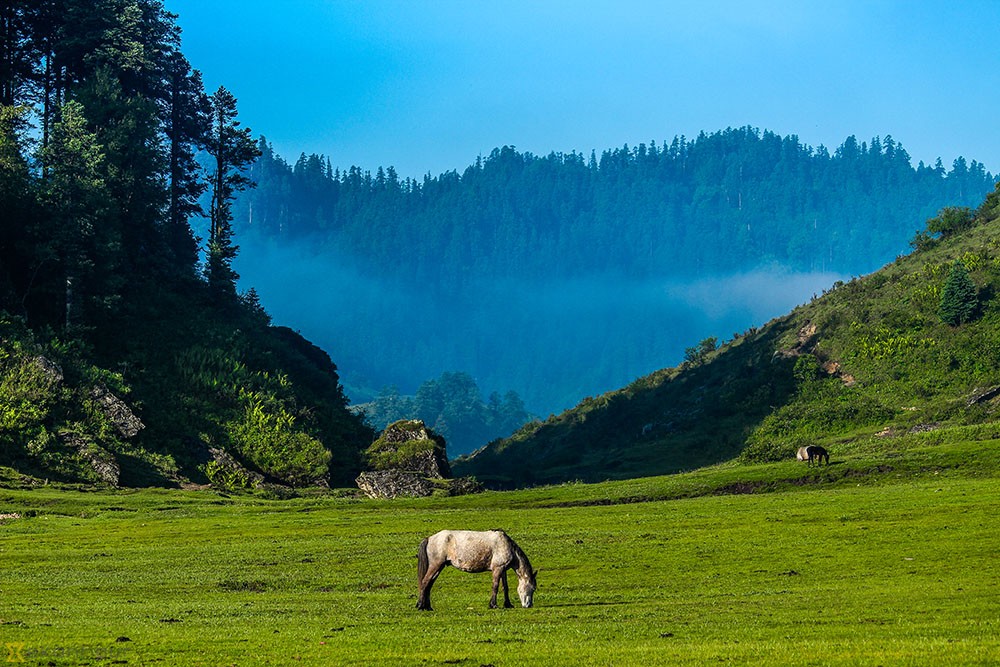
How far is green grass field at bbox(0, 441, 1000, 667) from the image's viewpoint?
1242 inches

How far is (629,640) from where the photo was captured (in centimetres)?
3350

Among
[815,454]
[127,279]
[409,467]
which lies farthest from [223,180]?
[815,454]

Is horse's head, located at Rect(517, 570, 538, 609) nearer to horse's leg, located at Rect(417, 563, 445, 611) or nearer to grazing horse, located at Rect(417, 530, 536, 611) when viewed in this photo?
grazing horse, located at Rect(417, 530, 536, 611)

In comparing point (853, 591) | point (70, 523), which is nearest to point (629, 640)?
point (853, 591)

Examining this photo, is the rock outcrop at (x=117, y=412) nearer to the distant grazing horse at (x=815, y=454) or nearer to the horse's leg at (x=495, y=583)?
the distant grazing horse at (x=815, y=454)

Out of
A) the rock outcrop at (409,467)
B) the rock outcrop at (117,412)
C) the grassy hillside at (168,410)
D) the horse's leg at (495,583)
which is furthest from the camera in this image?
the rock outcrop at (117,412)

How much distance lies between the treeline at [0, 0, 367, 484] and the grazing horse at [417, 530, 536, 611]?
77713 mm

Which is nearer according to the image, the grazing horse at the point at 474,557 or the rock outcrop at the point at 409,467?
the grazing horse at the point at 474,557

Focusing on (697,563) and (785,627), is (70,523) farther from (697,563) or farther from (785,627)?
(785,627)

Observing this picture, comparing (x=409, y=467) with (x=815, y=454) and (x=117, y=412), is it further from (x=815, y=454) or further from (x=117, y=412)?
(x=815, y=454)

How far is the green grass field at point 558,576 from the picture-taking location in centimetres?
3155

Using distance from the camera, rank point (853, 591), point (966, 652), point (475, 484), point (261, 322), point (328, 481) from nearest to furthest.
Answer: point (966, 652), point (853, 591), point (475, 484), point (328, 481), point (261, 322)

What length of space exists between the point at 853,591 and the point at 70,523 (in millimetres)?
58219

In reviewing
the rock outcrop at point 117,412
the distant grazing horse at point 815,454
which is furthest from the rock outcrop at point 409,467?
the distant grazing horse at point 815,454
